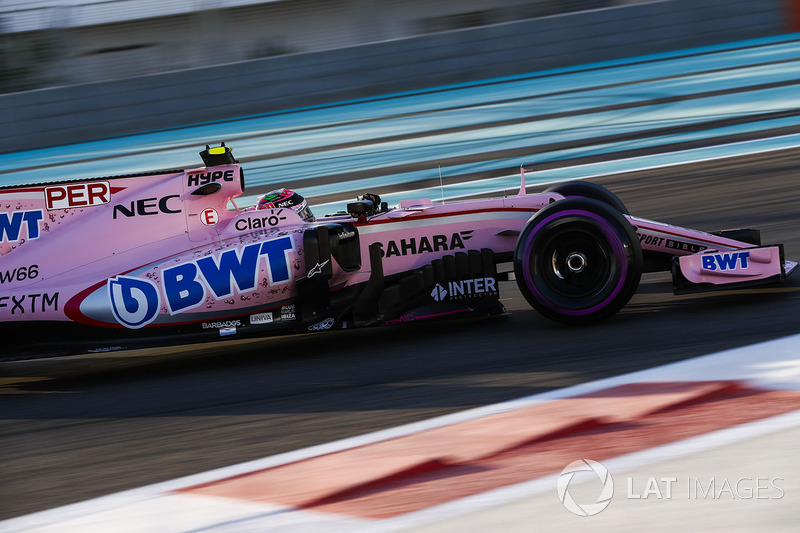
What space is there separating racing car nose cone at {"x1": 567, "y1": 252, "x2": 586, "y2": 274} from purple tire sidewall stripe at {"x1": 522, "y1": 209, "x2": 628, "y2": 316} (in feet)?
0.72

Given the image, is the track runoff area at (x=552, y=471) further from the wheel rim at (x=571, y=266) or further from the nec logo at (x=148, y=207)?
the nec logo at (x=148, y=207)

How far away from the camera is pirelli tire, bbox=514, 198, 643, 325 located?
569 cm

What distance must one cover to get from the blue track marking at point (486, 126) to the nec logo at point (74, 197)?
5.91m

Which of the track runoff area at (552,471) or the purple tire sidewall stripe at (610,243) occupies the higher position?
the purple tire sidewall stripe at (610,243)

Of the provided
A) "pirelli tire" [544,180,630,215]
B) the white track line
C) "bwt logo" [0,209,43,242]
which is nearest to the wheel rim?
the white track line

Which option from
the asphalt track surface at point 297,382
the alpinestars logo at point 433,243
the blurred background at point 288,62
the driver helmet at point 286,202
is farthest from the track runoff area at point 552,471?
the blurred background at point 288,62

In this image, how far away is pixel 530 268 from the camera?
582cm

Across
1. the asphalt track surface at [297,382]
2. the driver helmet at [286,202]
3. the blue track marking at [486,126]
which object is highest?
the blue track marking at [486,126]

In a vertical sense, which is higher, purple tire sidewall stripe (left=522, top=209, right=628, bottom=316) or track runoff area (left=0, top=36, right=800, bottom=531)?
purple tire sidewall stripe (left=522, top=209, right=628, bottom=316)

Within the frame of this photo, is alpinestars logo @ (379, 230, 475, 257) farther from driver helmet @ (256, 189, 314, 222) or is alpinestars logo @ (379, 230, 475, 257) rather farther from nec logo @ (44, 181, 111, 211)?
nec logo @ (44, 181, 111, 211)

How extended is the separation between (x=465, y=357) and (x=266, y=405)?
48.7 inches

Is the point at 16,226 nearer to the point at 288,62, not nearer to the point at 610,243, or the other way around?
the point at 610,243

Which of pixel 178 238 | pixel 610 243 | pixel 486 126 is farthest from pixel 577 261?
pixel 486 126

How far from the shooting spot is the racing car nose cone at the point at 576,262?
19.0ft
